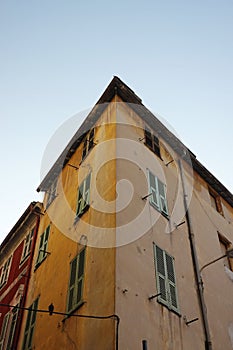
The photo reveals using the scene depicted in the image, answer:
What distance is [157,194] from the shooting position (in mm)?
12680

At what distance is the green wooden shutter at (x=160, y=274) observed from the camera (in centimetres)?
990

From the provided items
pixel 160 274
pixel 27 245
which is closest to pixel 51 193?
pixel 27 245

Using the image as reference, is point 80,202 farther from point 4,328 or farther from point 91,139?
point 4,328

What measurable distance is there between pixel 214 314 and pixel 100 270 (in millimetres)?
4006

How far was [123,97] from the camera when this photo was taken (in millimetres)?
15578

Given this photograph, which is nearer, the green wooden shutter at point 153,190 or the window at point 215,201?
the green wooden shutter at point 153,190

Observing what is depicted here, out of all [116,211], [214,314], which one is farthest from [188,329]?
[116,211]

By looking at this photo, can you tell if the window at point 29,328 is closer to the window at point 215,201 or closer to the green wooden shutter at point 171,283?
the green wooden shutter at point 171,283

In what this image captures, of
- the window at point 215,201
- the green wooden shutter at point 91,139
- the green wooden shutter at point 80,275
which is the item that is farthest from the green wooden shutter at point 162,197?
the window at point 215,201

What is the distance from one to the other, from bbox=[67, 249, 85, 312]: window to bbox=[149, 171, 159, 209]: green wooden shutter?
2676 mm

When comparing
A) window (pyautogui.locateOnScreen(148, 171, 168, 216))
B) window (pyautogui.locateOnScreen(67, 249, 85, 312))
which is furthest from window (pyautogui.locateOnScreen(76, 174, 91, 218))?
window (pyautogui.locateOnScreen(148, 171, 168, 216))

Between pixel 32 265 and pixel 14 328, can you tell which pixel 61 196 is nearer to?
pixel 32 265

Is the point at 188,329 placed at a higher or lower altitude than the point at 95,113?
lower

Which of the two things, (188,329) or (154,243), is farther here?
(154,243)
